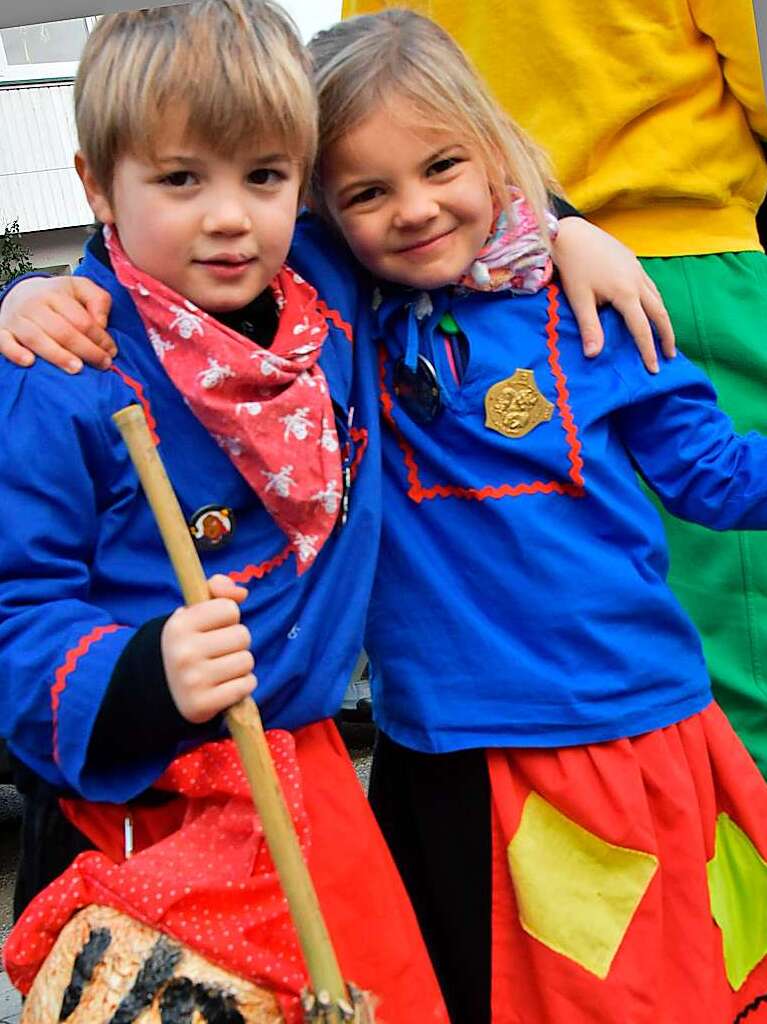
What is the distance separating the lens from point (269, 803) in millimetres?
979

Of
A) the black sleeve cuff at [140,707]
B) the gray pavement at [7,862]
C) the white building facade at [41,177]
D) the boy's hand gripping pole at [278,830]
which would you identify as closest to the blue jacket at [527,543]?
the black sleeve cuff at [140,707]

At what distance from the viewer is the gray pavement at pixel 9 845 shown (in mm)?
2947

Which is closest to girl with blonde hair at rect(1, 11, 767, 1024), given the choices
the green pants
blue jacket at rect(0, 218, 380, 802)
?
blue jacket at rect(0, 218, 380, 802)

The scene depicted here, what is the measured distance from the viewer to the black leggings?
1632 mm

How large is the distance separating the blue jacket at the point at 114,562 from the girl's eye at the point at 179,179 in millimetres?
131

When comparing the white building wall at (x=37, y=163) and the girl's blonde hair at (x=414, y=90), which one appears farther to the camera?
the white building wall at (x=37, y=163)

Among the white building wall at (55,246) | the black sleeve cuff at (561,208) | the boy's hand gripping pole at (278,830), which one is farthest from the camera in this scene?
the white building wall at (55,246)

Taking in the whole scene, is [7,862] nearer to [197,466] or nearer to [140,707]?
[197,466]

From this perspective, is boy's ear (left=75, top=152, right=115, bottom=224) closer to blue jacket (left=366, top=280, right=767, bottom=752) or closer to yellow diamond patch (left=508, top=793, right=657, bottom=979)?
blue jacket (left=366, top=280, right=767, bottom=752)

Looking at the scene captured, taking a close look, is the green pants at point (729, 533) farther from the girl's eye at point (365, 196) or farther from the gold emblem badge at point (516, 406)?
the girl's eye at point (365, 196)

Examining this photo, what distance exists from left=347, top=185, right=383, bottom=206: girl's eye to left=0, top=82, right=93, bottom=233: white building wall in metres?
9.26

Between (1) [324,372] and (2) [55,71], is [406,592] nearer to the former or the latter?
(1) [324,372]

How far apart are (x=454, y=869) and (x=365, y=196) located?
836 millimetres

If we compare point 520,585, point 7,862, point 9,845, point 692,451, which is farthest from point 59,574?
point 9,845
